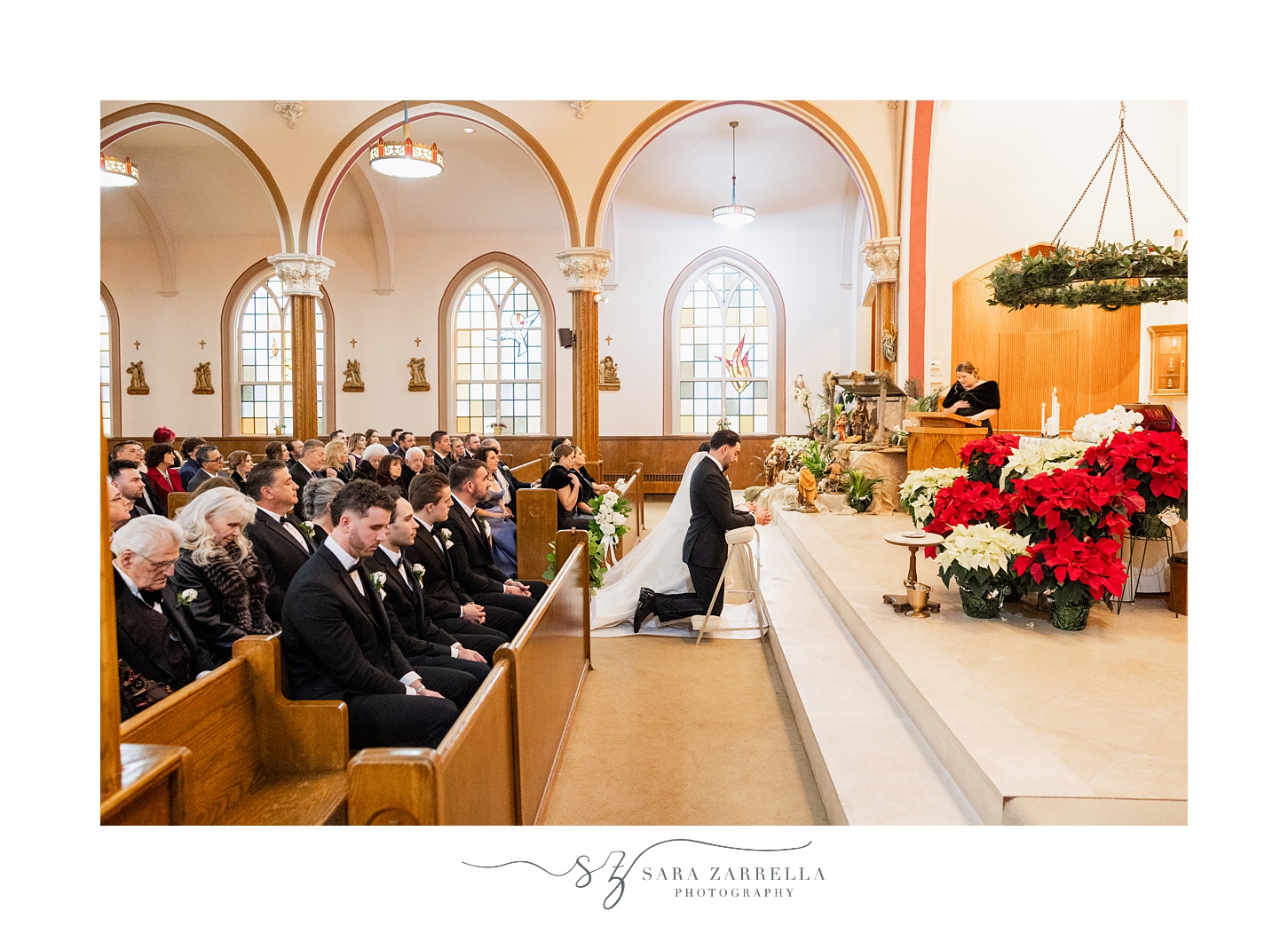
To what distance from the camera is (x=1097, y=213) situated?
344 inches

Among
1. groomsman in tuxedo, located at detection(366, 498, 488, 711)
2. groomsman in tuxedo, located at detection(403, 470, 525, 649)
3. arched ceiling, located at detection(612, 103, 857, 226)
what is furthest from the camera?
arched ceiling, located at detection(612, 103, 857, 226)

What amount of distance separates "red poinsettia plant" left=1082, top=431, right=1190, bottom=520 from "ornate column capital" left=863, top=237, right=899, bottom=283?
6534mm

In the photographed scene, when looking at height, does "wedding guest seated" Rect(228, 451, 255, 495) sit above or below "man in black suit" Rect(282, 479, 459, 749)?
above

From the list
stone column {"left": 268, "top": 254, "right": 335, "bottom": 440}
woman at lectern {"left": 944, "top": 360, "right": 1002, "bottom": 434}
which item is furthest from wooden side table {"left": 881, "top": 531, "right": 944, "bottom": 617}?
stone column {"left": 268, "top": 254, "right": 335, "bottom": 440}

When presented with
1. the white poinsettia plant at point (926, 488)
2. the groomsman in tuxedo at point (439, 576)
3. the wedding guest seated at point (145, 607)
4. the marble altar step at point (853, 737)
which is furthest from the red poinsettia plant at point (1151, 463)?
the wedding guest seated at point (145, 607)

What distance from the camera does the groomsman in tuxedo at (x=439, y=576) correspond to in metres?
3.76

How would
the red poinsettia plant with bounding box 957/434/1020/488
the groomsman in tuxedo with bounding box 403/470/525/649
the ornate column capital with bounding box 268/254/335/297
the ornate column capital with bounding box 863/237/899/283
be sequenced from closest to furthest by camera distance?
1. the groomsman in tuxedo with bounding box 403/470/525/649
2. the red poinsettia plant with bounding box 957/434/1020/488
3. the ornate column capital with bounding box 863/237/899/283
4. the ornate column capital with bounding box 268/254/335/297

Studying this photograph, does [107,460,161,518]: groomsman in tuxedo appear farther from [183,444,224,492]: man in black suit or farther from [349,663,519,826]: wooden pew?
[349,663,519,826]: wooden pew

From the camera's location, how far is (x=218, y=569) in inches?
116

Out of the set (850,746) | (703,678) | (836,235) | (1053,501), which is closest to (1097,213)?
(836,235)

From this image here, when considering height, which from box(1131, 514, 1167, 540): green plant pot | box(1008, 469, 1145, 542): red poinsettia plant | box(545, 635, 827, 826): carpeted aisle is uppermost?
box(1008, 469, 1145, 542): red poinsettia plant

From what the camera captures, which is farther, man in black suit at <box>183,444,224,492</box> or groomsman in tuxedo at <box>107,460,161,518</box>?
man in black suit at <box>183,444,224,492</box>

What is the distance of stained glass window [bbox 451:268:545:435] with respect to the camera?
1445 centimetres
